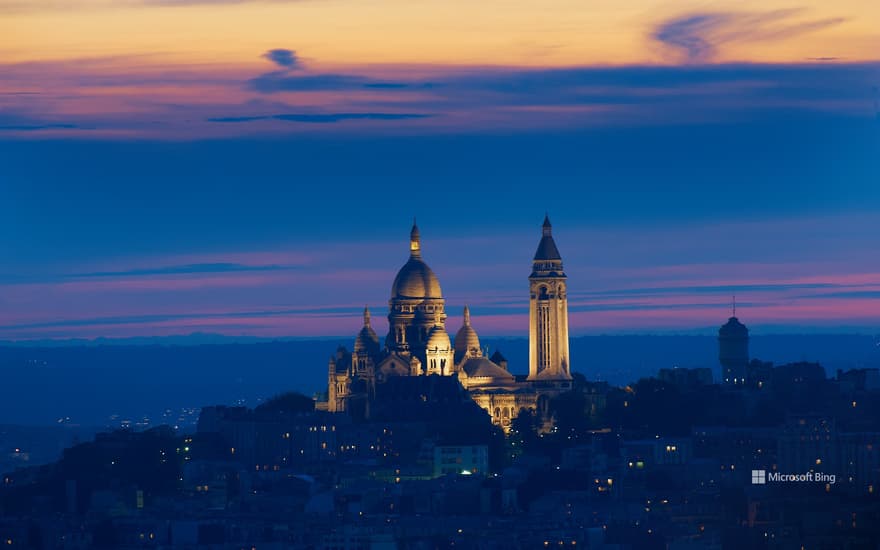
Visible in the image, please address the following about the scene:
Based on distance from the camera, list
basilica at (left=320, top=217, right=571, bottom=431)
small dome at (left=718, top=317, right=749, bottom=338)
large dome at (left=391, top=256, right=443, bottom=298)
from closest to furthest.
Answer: basilica at (left=320, top=217, right=571, bottom=431)
large dome at (left=391, top=256, right=443, bottom=298)
small dome at (left=718, top=317, right=749, bottom=338)

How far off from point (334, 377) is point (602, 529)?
4945 cm

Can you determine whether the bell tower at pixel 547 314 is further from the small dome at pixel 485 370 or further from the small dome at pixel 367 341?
the small dome at pixel 367 341

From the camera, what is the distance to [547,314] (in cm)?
16988

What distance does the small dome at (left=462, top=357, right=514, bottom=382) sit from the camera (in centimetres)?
16788

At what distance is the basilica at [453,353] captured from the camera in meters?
165

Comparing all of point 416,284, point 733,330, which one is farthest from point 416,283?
point 733,330

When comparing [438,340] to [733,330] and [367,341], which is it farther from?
[733,330]

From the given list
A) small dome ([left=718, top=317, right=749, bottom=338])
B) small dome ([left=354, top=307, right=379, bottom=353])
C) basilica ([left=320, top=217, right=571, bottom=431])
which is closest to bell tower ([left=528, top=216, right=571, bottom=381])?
basilica ([left=320, top=217, right=571, bottom=431])

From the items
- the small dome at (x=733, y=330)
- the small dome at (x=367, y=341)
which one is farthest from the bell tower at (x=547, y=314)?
the small dome at (x=733, y=330)

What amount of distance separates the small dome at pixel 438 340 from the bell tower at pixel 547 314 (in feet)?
14.4

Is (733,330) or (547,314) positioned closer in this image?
(547,314)

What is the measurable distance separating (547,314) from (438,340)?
581 cm

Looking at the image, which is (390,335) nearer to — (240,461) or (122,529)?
(240,461)

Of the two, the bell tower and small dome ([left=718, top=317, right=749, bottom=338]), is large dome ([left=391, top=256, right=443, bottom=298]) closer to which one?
the bell tower
